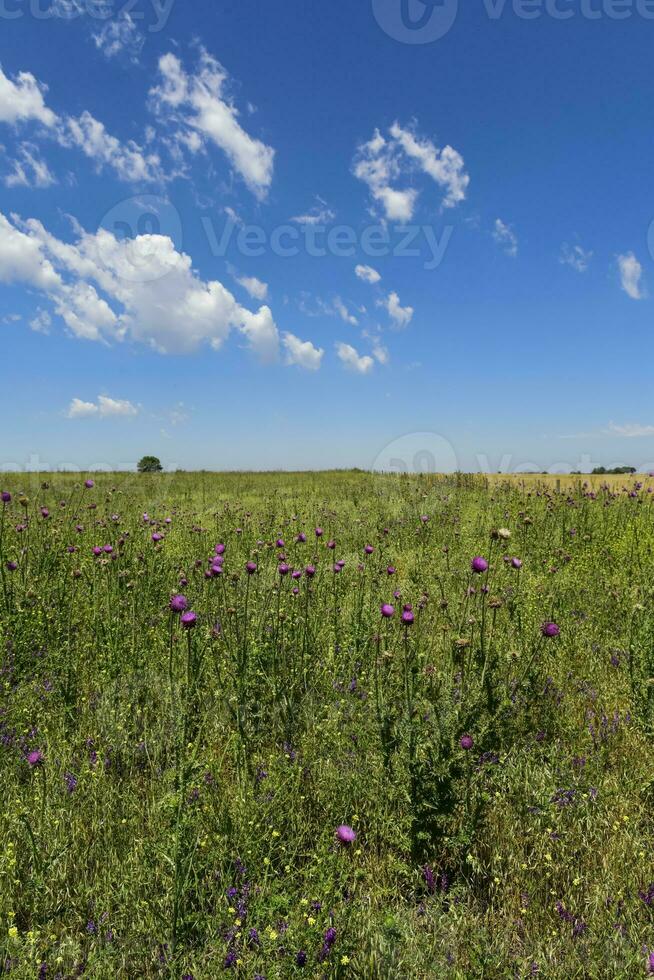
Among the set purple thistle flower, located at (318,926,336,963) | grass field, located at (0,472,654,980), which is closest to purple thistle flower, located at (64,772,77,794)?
grass field, located at (0,472,654,980)

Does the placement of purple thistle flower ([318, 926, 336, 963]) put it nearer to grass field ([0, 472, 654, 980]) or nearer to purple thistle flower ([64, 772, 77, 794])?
grass field ([0, 472, 654, 980])

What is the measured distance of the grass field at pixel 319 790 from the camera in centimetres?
161

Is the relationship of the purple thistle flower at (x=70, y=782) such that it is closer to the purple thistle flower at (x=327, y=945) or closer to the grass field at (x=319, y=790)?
the grass field at (x=319, y=790)

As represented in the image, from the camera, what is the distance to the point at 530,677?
3064mm

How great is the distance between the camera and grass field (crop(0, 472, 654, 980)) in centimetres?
161

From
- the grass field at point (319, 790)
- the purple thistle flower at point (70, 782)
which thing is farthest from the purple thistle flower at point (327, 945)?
the purple thistle flower at point (70, 782)

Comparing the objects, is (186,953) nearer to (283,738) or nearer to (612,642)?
(283,738)

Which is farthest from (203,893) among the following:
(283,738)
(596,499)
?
(596,499)

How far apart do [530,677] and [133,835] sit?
2.46 m

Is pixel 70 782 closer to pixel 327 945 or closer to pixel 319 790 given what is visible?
pixel 319 790

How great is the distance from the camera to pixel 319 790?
226 centimetres

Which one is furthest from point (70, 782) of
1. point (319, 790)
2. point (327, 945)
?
point (327, 945)

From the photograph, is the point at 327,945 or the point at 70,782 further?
the point at 70,782

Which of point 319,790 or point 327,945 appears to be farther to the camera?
point 319,790
